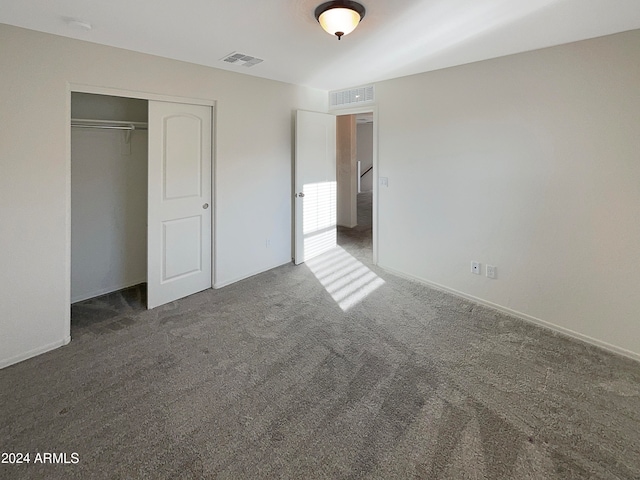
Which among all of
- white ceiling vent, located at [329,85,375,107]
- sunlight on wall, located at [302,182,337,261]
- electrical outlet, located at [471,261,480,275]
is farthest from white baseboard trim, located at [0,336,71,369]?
white ceiling vent, located at [329,85,375,107]

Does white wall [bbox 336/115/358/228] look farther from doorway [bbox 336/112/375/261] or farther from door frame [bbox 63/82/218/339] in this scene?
door frame [bbox 63/82/218/339]

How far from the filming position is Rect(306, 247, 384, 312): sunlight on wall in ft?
12.1

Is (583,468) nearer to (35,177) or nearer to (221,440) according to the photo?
(221,440)

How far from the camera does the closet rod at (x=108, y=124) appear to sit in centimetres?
323

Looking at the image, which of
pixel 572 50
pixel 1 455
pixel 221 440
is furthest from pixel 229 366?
pixel 572 50

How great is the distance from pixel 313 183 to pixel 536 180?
8.96ft

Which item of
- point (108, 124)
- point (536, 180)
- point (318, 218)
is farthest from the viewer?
point (318, 218)

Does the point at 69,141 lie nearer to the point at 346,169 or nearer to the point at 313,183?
the point at 313,183

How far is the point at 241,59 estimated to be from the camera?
130 inches

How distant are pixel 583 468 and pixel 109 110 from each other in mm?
4586

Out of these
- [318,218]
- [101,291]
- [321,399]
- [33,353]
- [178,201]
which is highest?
[178,201]

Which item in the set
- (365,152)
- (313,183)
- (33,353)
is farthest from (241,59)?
(365,152)

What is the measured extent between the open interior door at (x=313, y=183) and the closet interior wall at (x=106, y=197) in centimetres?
186

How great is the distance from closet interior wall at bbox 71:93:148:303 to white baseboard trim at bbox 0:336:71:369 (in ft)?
3.20
